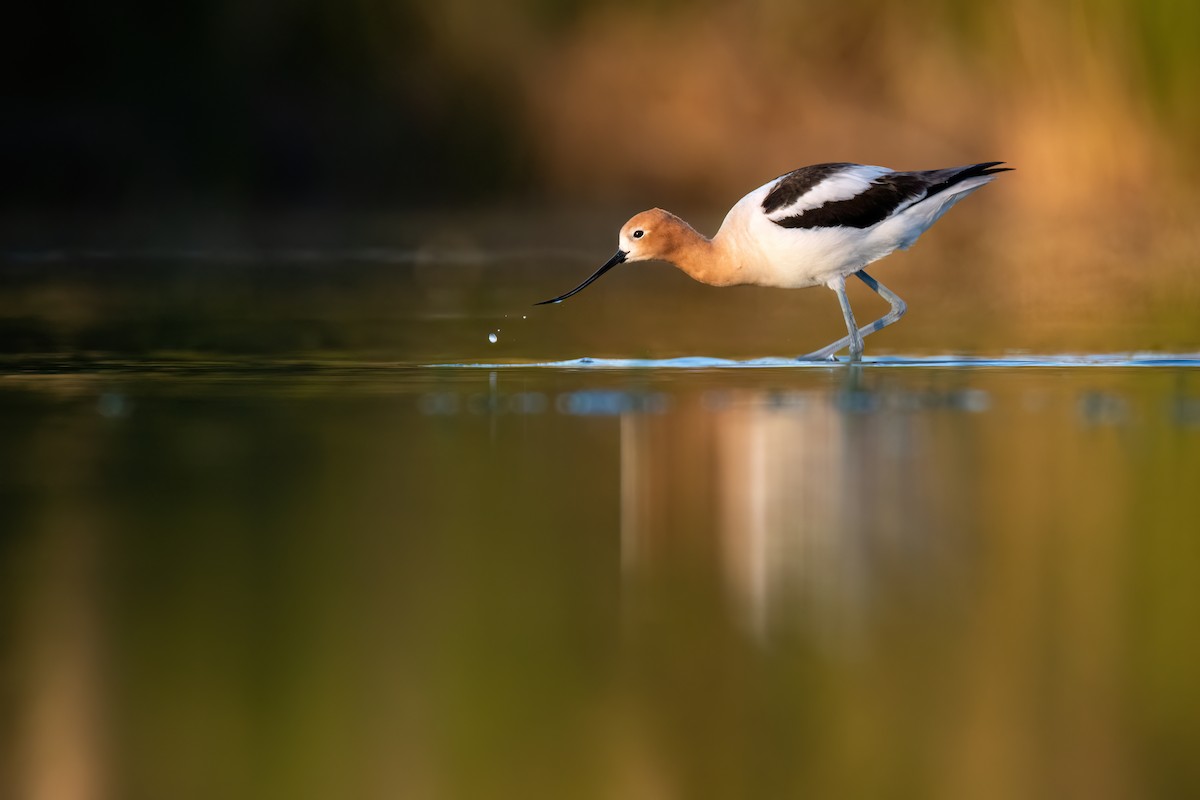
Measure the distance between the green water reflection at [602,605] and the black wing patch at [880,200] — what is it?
2357mm

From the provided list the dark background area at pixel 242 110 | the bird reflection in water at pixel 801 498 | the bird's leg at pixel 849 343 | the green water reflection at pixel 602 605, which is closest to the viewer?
the green water reflection at pixel 602 605

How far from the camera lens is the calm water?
3.09 metres

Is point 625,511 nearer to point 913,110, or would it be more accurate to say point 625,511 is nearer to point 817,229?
point 817,229

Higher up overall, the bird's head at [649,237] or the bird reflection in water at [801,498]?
the bird's head at [649,237]

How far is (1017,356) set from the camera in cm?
922

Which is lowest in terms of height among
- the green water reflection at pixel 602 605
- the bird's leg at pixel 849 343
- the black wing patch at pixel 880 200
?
the green water reflection at pixel 602 605

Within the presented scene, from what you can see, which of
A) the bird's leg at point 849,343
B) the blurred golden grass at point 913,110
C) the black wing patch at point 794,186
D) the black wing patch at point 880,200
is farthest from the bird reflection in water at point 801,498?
the blurred golden grass at point 913,110

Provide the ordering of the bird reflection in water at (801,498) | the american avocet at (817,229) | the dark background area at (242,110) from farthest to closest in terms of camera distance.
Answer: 1. the dark background area at (242,110)
2. the american avocet at (817,229)
3. the bird reflection in water at (801,498)

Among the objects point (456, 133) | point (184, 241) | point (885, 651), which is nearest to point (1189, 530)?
point (885, 651)

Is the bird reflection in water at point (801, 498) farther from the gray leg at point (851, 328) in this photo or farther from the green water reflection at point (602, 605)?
the gray leg at point (851, 328)

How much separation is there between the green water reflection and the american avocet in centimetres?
238

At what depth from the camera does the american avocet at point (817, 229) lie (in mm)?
9273

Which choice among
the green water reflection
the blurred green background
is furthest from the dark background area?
the green water reflection

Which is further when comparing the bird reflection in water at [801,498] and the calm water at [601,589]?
the bird reflection in water at [801,498]
